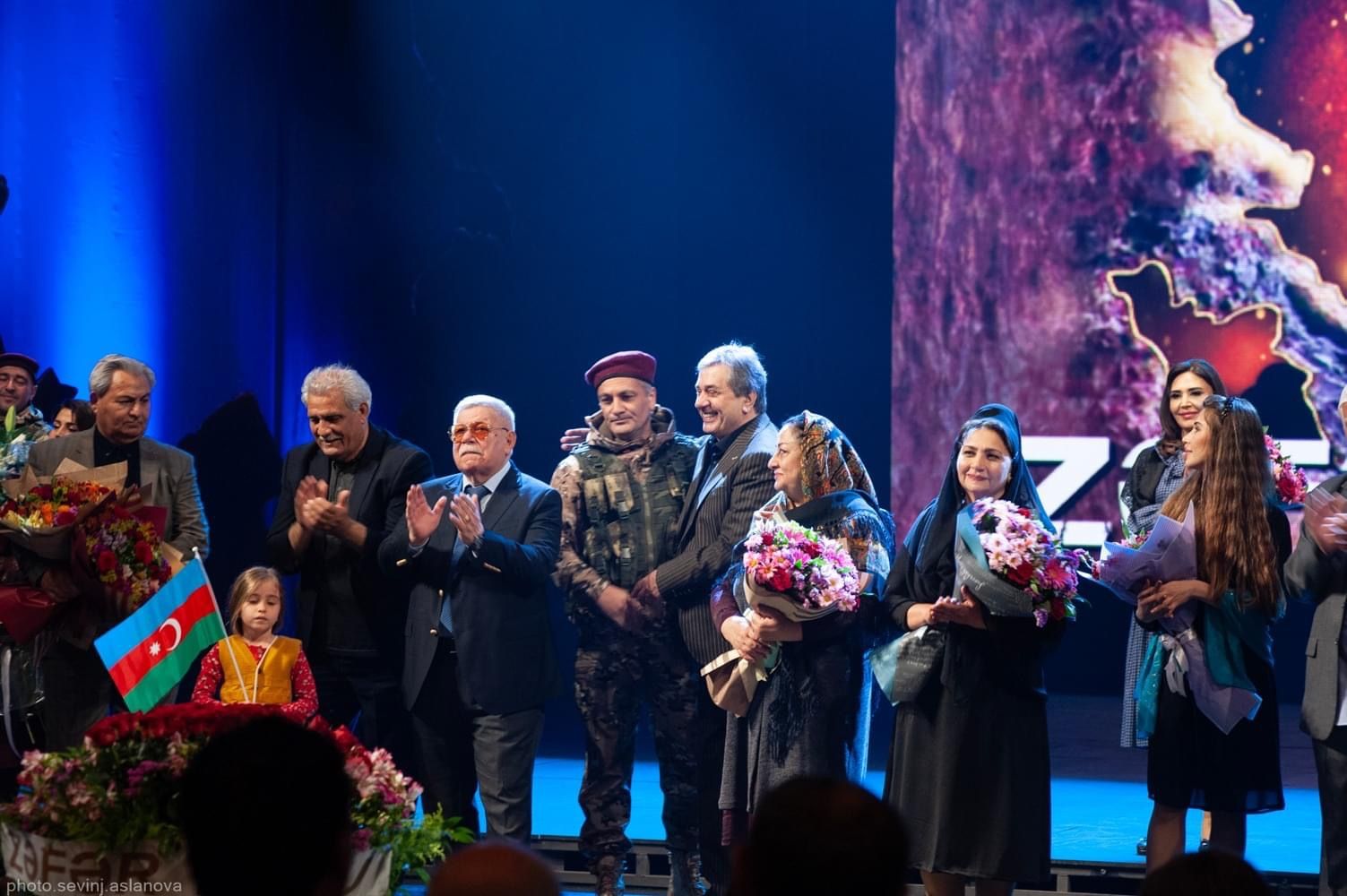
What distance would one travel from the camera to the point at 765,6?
7.74 m

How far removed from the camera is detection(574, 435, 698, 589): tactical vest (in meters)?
5.70

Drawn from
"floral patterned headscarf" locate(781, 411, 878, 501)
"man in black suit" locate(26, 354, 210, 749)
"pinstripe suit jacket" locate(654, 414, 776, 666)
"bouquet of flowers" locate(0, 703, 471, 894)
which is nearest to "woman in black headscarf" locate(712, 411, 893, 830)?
"floral patterned headscarf" locate(781, 411, 878, 501)

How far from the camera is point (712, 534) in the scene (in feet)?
17.9

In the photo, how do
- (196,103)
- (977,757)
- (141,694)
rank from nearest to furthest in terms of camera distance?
(141,694)
(977,757)
(196,103)

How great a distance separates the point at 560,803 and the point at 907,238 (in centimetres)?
309

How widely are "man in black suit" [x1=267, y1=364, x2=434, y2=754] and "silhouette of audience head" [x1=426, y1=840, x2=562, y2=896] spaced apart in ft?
11.4

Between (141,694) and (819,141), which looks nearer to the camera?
(141,694)

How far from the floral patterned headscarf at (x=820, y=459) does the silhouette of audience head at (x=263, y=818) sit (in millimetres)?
3168

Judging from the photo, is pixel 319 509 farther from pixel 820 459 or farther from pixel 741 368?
pixel 820 459

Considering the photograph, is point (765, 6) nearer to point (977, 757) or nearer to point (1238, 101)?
point (1238, 101)

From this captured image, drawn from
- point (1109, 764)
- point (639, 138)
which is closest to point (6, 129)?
point (639, 138)

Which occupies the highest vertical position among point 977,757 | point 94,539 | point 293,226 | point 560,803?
point 293,226

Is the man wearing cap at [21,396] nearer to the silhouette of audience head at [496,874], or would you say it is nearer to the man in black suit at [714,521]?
the man in black suit at [714,521]

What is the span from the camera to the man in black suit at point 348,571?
5449mm
